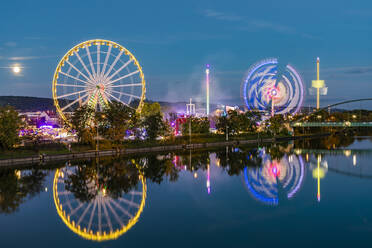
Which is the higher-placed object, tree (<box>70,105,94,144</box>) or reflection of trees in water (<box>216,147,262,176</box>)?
tree (<box>70,105,94,144</box>)

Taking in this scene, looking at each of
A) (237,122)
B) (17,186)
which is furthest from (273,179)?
(237,122)

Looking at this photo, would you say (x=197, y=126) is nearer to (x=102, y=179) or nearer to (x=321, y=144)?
(x=321, y=144)

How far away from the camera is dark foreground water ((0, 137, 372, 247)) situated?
14.9m

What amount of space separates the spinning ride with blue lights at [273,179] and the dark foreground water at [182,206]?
7cm

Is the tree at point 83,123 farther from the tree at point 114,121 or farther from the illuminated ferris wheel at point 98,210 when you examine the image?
the illuminated ferris wheel at point 98,210

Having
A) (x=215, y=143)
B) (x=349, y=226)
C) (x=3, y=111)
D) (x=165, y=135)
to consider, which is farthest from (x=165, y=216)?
(x=215, y=143)

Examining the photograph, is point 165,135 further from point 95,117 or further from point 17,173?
point 17,173

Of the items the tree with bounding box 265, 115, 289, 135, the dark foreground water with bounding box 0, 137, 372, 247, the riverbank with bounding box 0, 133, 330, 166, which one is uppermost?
the tree with bounding box 265, 115, 289, 135

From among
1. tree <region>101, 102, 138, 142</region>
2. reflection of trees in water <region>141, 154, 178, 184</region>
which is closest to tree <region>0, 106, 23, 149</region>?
tree <region>101, 102, 138, 142</region>

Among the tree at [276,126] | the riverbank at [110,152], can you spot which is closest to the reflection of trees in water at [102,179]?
the riverbank at [110,152]

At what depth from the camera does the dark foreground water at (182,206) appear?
14.9 metres

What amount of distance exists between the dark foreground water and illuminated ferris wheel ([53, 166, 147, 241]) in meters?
0.04

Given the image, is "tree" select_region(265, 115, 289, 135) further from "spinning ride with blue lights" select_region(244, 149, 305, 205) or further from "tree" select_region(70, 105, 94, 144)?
"tree" select_region(70, 105, 94, 144)

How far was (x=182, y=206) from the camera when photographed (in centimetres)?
1995
